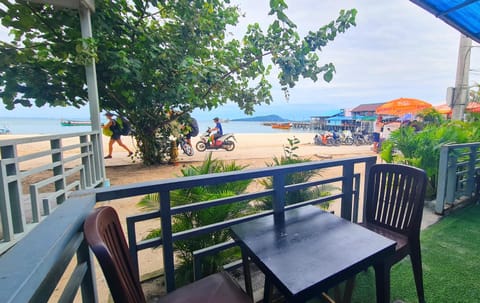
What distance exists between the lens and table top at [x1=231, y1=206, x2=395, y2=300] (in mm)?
885

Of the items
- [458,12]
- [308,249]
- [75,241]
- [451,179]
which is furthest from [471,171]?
[75,241]

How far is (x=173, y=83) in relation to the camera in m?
4.58

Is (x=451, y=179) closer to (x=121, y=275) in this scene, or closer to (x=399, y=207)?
(x=399, y=207)

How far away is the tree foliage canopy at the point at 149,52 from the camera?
3.89 meters

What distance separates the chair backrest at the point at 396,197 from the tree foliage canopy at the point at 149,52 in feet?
8.93

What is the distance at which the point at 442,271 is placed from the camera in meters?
1.97

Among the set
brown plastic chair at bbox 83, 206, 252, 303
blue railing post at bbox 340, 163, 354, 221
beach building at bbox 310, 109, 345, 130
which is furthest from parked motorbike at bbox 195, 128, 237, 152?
beach building at bbox 310, 109, 345, 130

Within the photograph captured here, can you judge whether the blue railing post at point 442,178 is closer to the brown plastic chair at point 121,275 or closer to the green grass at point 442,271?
the green grass at point 442,271

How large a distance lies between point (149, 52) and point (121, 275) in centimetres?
434

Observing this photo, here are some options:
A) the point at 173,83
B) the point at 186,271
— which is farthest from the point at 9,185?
the point at 173,83

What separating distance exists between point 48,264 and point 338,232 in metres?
1.20

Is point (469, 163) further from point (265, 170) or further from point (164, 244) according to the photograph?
point (164, 244)

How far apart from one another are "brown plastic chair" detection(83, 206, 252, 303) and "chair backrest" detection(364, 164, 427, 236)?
126 cm

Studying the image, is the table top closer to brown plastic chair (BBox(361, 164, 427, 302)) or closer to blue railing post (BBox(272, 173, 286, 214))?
blue railing post (BBox(272, 173, 286, 214))
